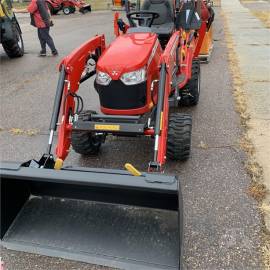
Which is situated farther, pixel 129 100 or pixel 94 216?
pixel 129 100

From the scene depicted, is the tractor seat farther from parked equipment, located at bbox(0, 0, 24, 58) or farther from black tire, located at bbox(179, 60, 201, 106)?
parked equipment, located at bbox(0, 0, 24, 58)

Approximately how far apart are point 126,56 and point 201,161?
140 cm

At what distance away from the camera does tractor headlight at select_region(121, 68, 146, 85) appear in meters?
3.79

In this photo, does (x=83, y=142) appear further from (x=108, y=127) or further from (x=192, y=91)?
(x=192, y=91)

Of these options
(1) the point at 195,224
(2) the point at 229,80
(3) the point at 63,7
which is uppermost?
(1) the point at 195,224

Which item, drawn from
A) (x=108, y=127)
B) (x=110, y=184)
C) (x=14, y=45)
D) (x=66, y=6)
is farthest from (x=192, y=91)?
(x=66, y=6)

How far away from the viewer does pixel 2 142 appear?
16.8 feet

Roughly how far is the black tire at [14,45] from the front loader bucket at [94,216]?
24.3 feet

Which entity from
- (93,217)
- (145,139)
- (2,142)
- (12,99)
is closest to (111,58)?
(145,139)

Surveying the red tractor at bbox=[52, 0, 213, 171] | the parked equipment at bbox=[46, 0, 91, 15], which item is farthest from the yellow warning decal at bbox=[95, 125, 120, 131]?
the parked equipment at bbox=[46, 0, 91, 15]

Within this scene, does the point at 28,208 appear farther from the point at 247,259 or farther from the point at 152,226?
the point at 247,259

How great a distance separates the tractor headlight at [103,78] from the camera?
3.85 metres

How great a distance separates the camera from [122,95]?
3.87 meters

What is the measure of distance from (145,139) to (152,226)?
1.86 metres
